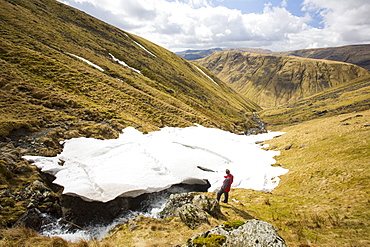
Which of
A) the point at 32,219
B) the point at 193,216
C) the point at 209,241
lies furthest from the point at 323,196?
the point at 32,219

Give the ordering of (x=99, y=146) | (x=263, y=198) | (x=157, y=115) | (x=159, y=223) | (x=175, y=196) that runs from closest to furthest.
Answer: (x=159, y=223) < (x=175, y=196) < (x=263, y=198) < (x=99, y=146) < (x=157, y=115)

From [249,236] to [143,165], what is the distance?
1610cm

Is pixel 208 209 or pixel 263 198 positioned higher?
pixel 208 209

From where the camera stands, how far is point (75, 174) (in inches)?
691

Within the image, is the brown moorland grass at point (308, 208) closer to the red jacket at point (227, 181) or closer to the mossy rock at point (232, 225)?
the red jacket at point (227, 181)

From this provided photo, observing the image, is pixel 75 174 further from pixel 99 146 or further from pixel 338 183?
pixel 338 183

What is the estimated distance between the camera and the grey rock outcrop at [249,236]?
→ 6637 mm

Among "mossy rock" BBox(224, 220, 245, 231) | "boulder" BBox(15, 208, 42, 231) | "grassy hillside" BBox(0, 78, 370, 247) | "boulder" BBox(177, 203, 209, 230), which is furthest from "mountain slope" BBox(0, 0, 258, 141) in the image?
"mossy rock" BBox(224, 220, 245, 231)

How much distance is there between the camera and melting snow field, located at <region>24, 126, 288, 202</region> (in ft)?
56.2

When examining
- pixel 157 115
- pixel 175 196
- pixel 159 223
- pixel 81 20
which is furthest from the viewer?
pixel 81 20

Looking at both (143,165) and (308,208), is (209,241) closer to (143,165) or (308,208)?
(308,208)

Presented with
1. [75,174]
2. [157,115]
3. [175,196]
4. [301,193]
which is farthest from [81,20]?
[301,193]

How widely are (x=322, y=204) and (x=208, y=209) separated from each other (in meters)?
9.30

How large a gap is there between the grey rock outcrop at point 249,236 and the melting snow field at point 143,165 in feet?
39.3
